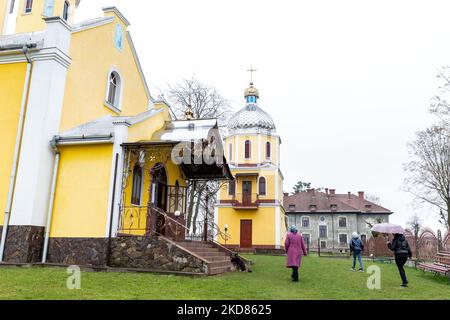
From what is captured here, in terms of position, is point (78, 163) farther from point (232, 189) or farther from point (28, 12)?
point (232, 189)

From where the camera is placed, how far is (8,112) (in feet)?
38.7

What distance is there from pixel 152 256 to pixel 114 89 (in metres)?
8.59

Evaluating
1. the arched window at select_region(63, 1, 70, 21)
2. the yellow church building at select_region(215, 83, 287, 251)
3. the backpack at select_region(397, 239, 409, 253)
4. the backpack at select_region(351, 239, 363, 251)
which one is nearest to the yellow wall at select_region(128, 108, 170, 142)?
the arched window at select_region(63, 1, 70, 21)

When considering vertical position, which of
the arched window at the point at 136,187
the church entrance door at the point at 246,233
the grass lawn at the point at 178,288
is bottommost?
the grass lawn at the point at 178,288

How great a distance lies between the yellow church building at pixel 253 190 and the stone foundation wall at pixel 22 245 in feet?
76.5

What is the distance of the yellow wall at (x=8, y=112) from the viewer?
11275 millimetres

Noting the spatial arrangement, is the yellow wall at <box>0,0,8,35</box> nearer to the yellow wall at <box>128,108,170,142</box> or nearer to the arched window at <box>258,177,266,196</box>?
the yellow wall at <box>128,108,170,142</box>

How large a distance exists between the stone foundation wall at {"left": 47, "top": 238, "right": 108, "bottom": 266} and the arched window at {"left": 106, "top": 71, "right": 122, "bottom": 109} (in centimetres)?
666

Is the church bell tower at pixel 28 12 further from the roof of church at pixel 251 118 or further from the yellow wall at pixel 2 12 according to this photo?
the roof of church at pixel 251 118

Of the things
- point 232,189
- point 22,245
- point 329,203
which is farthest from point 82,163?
point 329,203

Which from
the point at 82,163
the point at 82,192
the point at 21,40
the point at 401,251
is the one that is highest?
the point at 21,40

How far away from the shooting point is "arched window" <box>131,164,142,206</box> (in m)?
12.9

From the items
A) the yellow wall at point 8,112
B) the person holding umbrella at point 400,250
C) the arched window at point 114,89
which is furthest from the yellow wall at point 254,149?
the person holding umbrella at point 400,250

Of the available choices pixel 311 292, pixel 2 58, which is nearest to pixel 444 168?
pixel 311 292
